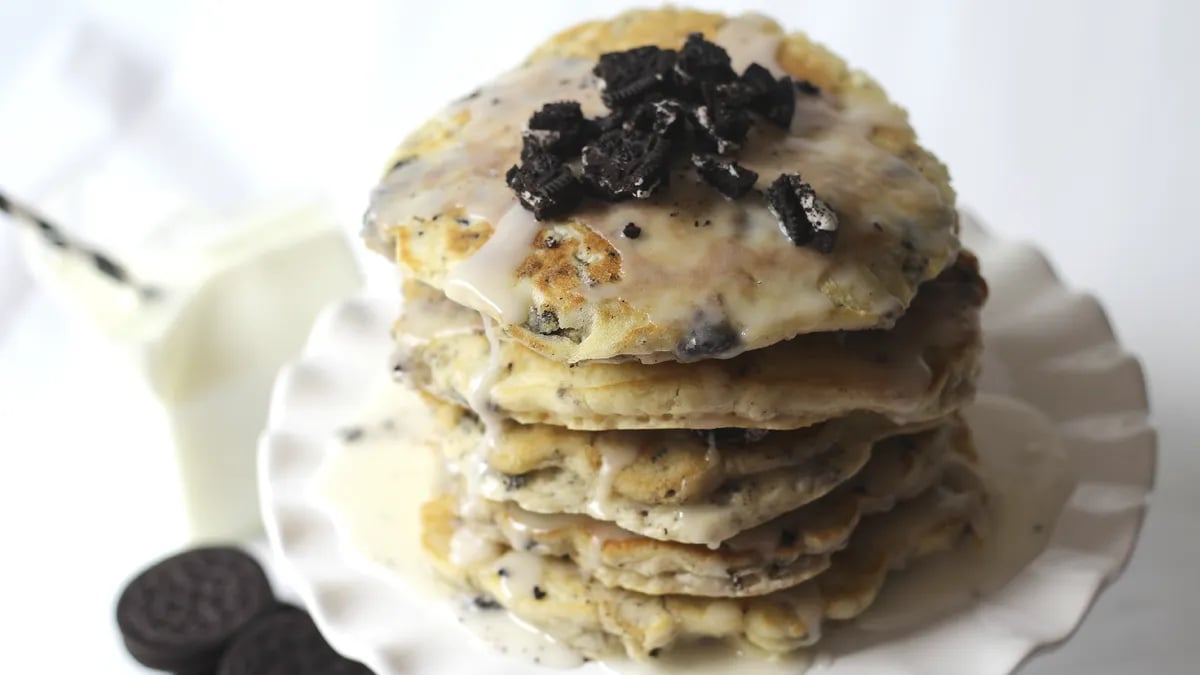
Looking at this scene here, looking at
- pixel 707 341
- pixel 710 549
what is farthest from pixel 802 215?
pixel 710 549

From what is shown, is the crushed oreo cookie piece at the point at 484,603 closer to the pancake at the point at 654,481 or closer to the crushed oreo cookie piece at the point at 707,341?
the pancake at the point at 654,481

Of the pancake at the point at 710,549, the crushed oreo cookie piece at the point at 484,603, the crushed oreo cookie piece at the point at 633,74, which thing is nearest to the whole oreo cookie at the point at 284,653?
the crushed oreo cookie piece at the point at 484,603

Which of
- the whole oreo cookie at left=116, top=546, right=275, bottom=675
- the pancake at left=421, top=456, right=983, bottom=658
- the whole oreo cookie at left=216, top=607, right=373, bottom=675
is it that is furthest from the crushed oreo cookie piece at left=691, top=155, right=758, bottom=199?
the whole oreo cookie at left=116, top=546, right=275, bottom=675

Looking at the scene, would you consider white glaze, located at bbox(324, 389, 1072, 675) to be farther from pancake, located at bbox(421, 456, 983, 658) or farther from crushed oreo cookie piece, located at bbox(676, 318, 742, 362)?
crushed oreo cookie piece, located at bbox(676, 318, 742, 362)

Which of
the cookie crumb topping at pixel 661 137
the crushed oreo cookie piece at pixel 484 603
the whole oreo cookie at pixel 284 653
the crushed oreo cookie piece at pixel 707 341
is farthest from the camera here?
the whole oreo cookie at pixel 284 653

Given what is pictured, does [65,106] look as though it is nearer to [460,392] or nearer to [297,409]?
[297,409]

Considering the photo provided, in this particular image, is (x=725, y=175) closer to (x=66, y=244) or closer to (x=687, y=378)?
(x=687, y=378)
